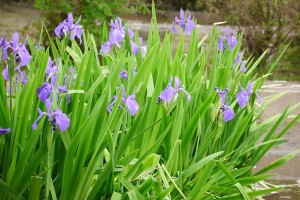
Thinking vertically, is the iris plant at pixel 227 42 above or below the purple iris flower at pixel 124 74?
above

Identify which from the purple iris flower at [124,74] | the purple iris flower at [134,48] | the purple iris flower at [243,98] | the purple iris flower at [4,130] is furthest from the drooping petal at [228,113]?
the purple iris flower at [4,130]

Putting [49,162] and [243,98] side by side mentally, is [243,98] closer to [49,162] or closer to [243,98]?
[243,98]

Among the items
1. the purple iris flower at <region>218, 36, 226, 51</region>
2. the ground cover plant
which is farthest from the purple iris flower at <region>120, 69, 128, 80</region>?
the purple iris flower at <region>218, 36, 226, 51</region>

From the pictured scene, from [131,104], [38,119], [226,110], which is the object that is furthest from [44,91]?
[226,110]

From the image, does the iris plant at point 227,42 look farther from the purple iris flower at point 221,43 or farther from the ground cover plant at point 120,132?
the ground cover plant at point 120,132

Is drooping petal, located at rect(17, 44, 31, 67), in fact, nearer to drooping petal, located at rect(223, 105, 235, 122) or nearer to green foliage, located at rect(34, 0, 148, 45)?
drooping petal, located at rect(223, 105, 235, 122)

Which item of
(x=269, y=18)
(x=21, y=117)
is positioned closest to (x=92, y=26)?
(x=269, y=18)

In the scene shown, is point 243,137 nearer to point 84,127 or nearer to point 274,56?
point 84,127

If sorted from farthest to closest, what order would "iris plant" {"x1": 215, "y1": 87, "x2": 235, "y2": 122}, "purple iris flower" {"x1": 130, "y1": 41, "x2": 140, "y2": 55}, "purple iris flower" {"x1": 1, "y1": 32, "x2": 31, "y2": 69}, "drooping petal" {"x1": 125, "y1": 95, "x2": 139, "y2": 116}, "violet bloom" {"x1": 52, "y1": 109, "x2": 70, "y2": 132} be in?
"purple iris flower" {"x1": 130, "y1": 41, "x2": 140, "y2": 55}
"iris plant" {"x1": 215, "y1": 87, "x2": 235, "y2": 122}
"purple iris flower" {"x1": 1, "y1": 32, "x2": 31, "y2": 69}
"drooping petal" {"x1": 125, "y1": 95, "x2": 139, "y2": 116}
"violet bloom" {"x1": 52, "y1": 109, "x2": 70, "y2": 132}
